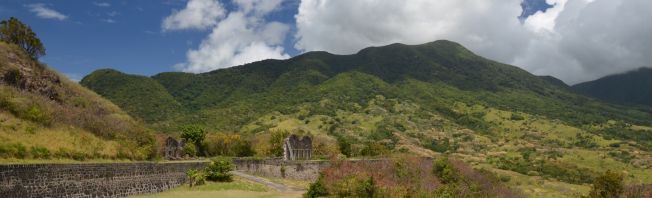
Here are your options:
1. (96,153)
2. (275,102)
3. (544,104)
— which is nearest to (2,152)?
(96,153)

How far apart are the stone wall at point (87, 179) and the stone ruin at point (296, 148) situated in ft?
65.5

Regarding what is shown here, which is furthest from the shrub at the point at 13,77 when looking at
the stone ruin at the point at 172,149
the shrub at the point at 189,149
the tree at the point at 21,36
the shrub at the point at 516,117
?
the shrub at the point at 516,117

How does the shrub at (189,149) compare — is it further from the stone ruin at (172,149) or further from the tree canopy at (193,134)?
the tree canopy at (193,134)

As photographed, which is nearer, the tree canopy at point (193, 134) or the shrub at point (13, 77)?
the shrub at point (13, 77)

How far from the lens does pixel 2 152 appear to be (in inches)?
840

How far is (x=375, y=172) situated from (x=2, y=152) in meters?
20.8

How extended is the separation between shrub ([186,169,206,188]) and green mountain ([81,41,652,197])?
2608 cm

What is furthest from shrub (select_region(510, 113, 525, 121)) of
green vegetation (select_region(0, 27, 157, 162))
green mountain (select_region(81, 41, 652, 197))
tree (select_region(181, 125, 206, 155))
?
green vegetation (select_region(0, 27, 157, 162))

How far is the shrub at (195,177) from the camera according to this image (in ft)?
96.8

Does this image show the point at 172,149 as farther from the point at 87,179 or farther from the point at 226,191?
the point at 87,179

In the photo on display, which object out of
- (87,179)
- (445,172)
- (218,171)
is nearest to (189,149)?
(218,171)

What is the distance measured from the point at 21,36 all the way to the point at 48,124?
669 inches

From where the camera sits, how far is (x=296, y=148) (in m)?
50.3

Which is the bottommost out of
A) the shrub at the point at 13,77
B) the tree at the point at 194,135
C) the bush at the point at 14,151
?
the bush at the point at 14,151
